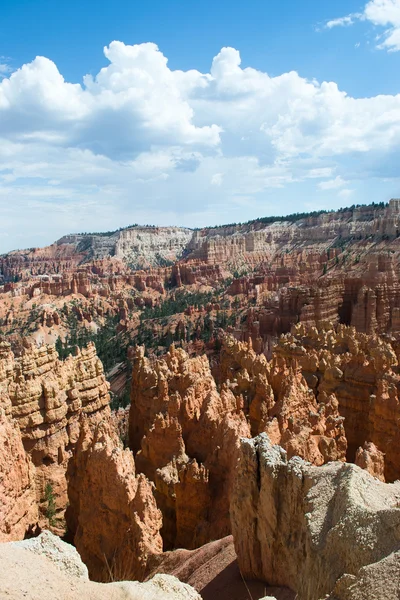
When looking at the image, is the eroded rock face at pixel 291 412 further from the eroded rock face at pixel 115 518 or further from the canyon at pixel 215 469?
the eroded rock face at pixel 115 518

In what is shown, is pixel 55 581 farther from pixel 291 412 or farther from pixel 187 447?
pixel 291 412

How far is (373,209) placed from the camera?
4385 inches

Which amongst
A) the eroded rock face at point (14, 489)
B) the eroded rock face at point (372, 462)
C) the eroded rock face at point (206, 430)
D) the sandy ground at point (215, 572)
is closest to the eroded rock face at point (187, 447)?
the eroded rock face at point (206, 430)

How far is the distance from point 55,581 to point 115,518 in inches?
240

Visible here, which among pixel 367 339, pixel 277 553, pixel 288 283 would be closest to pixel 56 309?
pixel 288 283

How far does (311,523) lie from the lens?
670 cm

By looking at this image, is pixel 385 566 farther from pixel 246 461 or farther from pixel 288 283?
pixel 288 283

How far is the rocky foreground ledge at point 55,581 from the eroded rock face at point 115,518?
4458mm

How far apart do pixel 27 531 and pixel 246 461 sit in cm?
695

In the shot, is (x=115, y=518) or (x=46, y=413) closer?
(x=115, y=518)

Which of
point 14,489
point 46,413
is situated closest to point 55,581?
point 14,489

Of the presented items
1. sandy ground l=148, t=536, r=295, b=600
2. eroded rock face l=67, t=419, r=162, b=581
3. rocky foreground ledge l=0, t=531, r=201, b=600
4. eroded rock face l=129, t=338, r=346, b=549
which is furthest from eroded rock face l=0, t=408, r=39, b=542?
rocky foreground ledge l=0, t=531, r=201, b=600

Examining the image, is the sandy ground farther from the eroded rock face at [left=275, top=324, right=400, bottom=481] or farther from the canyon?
the eroded rock face at [left=275, top=324, right=400, bottom=481]

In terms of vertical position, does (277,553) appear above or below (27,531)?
above
